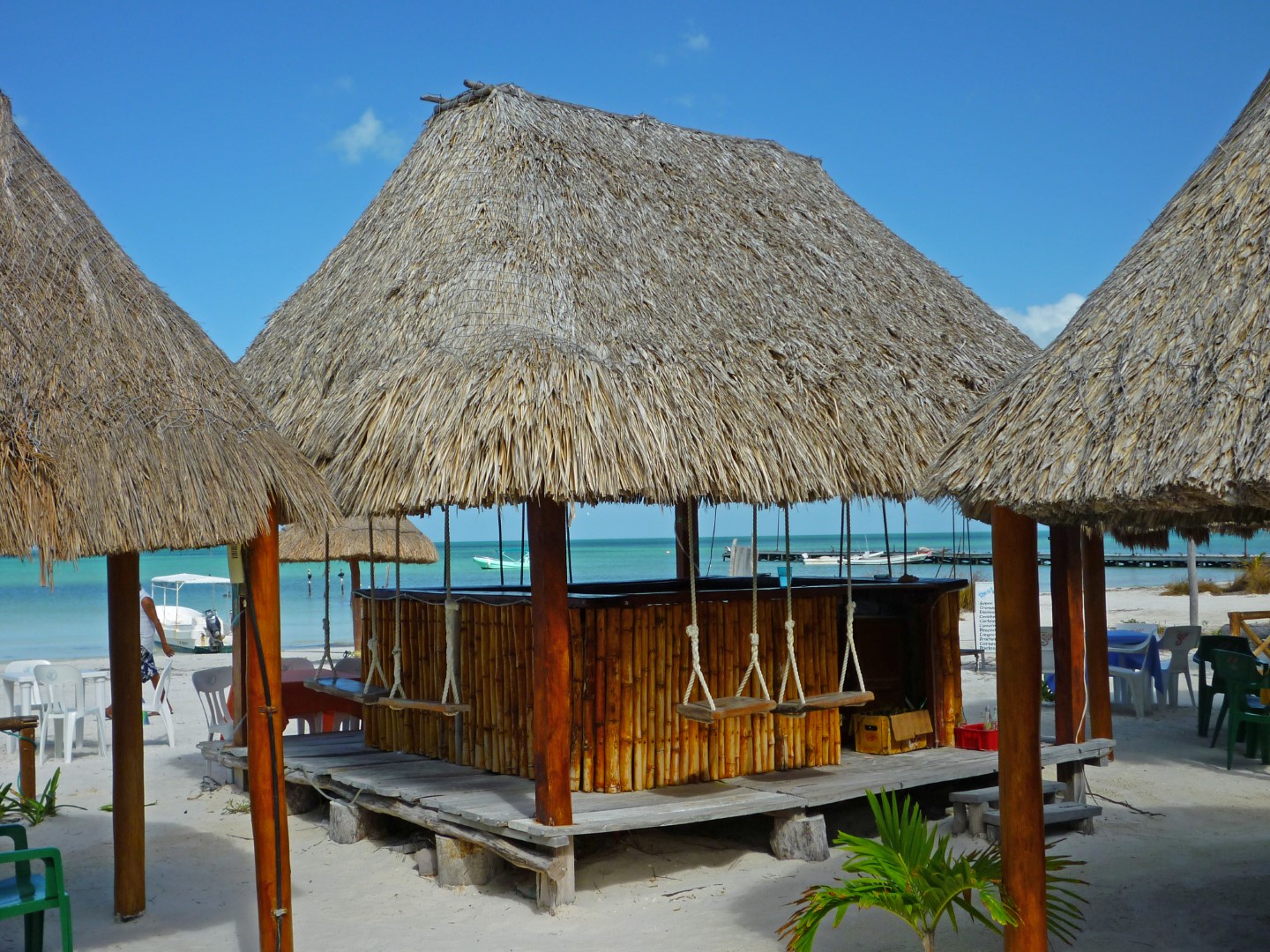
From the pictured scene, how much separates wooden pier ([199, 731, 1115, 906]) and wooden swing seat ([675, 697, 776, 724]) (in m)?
0.55

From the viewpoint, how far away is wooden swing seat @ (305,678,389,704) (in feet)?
22.6

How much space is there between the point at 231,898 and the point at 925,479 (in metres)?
4.23

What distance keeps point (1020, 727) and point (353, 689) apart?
14.0 ft

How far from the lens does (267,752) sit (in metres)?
5.03

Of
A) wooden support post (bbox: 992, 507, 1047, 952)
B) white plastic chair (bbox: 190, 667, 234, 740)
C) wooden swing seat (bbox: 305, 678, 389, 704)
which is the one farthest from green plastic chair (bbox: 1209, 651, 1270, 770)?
white plastic chair (bbox: 190, 667, 234, 740)

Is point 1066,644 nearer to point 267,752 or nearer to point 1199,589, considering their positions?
point 267,752

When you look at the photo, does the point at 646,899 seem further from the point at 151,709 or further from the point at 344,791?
the point at 151,709

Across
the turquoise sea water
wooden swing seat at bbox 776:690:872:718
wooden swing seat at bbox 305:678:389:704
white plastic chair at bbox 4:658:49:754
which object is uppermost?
wooden swing seat at bbox 305:678:389:704

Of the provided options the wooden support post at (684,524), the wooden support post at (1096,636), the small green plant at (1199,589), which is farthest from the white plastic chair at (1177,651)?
the small green plant at (1199,589)

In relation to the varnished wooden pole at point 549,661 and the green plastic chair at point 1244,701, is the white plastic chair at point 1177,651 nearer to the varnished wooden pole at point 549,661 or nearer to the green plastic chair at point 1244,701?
the green plastic chair at point 1244,701

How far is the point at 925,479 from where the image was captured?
15.9 feet

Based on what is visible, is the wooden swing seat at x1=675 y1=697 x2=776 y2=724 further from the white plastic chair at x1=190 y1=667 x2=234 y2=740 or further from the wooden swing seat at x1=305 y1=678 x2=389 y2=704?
the white plastic chair at x1=190 y1=667 x2=234 y2=740

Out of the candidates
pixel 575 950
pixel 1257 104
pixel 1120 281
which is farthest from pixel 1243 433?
pixel 575 950

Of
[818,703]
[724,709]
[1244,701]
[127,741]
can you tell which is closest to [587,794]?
[724,709]
